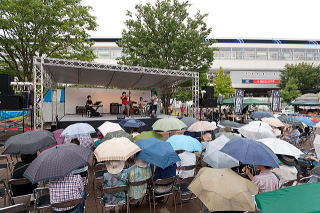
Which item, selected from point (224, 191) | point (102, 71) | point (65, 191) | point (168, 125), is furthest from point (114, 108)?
point (224, 191)

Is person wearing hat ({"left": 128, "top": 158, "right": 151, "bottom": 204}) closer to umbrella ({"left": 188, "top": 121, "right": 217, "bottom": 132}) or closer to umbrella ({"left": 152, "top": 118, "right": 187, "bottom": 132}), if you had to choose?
umbrella ({"left": 152, "top": 118, "right": 187, "bottom": 132})

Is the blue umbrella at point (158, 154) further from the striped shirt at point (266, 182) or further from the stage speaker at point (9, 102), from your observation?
the stage speaker at point (9, 102)

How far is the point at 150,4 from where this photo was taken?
15711mm

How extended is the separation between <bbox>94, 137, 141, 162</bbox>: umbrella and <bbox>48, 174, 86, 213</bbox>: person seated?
1.60 ft

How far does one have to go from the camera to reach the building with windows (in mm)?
45000

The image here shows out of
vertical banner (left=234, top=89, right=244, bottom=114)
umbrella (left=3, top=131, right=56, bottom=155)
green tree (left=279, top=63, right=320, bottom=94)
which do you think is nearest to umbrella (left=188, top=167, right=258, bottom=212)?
umbrella (left=3, top=131, right=56, bottom=155)

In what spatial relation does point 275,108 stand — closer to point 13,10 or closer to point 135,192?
point 135,192

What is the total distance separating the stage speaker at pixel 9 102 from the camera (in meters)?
8.08

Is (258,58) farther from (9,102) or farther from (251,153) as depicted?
(251,153)

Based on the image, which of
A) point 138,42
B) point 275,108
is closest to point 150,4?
point 138,42

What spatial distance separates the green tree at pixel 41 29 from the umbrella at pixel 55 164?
11377 millimetres

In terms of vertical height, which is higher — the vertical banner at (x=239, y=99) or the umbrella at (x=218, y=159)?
the vertical banner at (x=239, y=99)

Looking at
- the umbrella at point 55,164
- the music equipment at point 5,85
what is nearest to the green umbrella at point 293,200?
the umbrella at point 55,164

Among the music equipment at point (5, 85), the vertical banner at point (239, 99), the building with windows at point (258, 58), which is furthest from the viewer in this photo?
the building with windows at point (258, 58)
